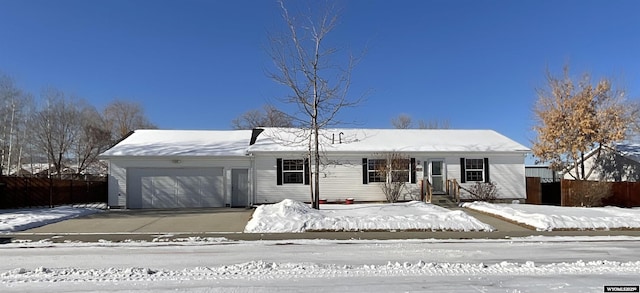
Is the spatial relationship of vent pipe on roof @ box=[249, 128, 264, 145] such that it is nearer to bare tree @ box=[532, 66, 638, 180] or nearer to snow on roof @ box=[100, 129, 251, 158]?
snow on roof @ box=[100, 129, 251, 158]

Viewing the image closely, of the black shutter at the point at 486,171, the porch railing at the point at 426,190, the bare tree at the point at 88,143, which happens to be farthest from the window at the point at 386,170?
the bare tree at the point at 88,143

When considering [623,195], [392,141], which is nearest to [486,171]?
[392,141]

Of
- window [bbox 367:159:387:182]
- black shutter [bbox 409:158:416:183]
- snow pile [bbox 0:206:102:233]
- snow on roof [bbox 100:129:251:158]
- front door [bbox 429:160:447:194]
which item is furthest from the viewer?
front door [bbox 429:160:447:194]

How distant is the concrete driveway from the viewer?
12.2m

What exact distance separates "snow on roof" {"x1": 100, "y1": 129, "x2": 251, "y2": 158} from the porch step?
9.36m

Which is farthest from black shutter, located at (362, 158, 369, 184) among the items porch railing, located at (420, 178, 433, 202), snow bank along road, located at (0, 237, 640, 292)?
snow bank along road, located at (0, 237, 640, 292)

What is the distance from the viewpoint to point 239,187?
20.5 meters

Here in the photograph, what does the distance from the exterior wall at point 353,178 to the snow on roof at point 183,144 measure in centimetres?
180

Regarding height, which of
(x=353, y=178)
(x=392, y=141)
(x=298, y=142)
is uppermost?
(x=392, y=141)

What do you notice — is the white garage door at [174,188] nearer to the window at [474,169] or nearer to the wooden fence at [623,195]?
the window at [474,169]

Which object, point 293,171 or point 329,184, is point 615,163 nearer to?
point 329,184

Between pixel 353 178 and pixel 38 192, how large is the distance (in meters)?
14.5

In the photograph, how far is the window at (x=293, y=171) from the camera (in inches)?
803

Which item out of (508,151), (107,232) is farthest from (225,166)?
(508,151)
